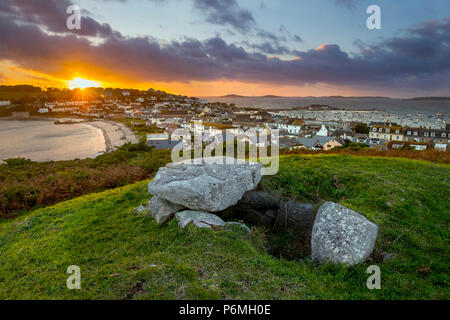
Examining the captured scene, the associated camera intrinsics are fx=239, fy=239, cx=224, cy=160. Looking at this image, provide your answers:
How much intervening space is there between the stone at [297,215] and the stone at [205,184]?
1.19m

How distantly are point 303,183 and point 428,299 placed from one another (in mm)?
4841

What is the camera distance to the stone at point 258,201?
24.9 feet

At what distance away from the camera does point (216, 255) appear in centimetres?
473

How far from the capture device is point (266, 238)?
6414mm

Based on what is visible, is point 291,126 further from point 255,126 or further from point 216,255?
point 216,255

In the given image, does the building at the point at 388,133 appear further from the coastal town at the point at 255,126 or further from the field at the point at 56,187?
the field at the point at 56,187

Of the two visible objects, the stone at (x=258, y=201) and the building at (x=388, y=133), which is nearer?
A: the stone at (x=258, y=201)

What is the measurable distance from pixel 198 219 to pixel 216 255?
130 cm

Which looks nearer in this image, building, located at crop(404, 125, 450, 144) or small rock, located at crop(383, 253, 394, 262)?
small rock, located at crop(383, 253, 394, 262)

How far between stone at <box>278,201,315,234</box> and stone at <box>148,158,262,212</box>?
3.89 ft

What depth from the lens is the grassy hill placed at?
3.99 m

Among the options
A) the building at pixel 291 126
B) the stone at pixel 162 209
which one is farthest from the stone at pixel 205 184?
the building at pixel 291 126

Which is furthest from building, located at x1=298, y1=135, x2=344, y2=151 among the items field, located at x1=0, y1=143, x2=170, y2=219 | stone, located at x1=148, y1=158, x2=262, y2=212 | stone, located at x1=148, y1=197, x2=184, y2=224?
stone, located at x1=148, y1=197, x2=184, y2=224

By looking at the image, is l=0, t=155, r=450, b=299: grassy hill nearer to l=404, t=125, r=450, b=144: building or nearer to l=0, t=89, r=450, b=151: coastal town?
l=0, t=89, r=450, b=151: coastal town
